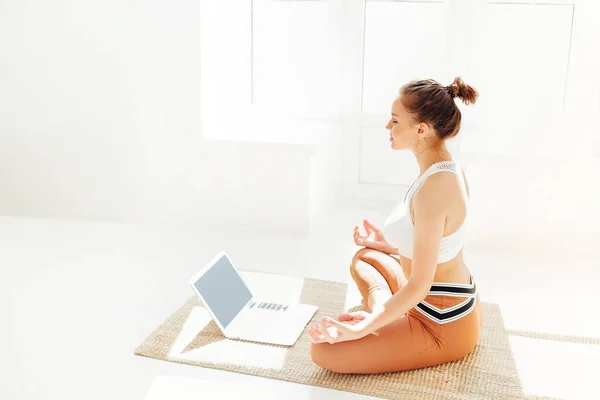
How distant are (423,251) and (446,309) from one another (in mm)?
270

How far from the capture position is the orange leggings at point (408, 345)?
230 centimetres

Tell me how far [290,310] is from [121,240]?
1.30 meters

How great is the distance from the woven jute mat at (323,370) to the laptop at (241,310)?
0.13ft

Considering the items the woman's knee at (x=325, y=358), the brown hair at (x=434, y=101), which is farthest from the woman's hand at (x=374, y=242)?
the brown hair at (x=434, y=101)

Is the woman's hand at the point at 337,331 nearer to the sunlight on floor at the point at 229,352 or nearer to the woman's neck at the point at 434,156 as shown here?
the sunlight on floor at the point at 229,352

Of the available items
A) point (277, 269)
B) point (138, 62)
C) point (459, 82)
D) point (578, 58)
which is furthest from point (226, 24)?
point (459, 82)

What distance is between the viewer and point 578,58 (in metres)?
3.81

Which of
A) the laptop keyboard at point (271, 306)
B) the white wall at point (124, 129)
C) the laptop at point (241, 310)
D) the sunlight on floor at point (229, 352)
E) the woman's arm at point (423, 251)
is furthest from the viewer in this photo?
the white wall at point (124, 129)

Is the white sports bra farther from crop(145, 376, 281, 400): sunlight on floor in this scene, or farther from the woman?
crop(145, 376, 281, 400): sunlight on floor

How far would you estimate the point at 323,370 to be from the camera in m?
2.41

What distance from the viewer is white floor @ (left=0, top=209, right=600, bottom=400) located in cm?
234

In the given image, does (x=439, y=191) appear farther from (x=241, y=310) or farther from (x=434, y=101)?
(x=241, y=310)

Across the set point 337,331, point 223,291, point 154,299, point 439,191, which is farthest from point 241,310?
point 439,191

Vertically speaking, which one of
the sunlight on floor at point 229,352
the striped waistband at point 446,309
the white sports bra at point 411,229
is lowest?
the sunlight on floor at point 229,352
